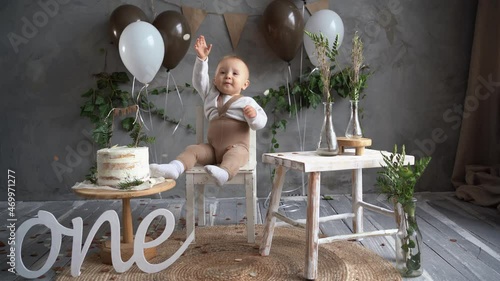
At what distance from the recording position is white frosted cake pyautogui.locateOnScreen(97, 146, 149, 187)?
168cm

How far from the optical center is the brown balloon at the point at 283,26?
278cm

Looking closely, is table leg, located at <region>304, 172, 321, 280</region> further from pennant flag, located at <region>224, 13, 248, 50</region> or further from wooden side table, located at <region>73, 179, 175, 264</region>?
pennant flag, located at <region>224, 13, 248, 50</region>

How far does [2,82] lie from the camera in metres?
3.01

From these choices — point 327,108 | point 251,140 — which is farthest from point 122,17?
point 327,108

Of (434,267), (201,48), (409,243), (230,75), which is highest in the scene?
(201,48)

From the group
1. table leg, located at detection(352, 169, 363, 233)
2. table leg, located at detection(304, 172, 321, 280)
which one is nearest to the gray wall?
table leg, located at detection(352, 169, 363, 233)

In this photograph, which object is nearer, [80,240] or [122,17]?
[80,240]

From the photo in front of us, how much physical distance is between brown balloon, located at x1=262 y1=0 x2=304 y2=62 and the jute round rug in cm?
126

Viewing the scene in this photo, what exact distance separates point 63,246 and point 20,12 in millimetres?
1731

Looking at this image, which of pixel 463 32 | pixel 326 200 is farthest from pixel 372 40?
pixel 326 200

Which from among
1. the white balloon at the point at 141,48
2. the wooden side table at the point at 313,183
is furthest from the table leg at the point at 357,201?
the white balloon at the point at 141,48

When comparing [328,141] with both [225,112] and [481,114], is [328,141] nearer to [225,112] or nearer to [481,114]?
[225,112]

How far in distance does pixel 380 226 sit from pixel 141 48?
1.60 m

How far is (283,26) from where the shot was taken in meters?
2.78
